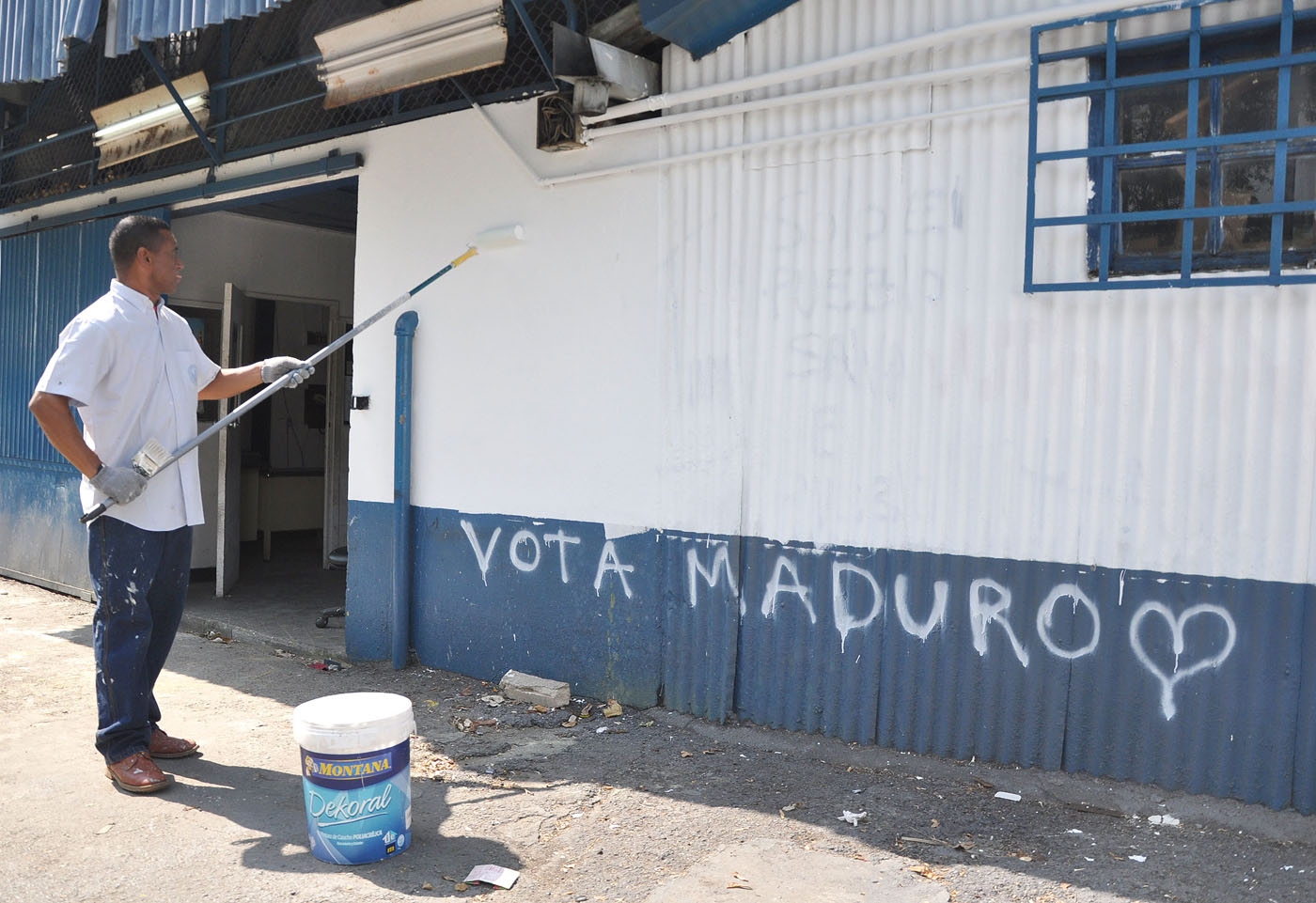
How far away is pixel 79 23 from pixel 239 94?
1.34m

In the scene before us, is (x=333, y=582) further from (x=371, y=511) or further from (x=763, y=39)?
(x=763, y=39)

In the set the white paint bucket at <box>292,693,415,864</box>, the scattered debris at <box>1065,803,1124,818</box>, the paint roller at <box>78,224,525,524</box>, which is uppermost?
the paint roller at <box>78,224,525,524</box>

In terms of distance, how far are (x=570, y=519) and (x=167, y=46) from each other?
211 inches

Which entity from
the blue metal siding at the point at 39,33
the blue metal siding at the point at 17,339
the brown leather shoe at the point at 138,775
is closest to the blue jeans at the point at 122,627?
the brown leather shoe at the point at 138,775

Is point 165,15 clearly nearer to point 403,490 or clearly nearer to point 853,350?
point 403,490

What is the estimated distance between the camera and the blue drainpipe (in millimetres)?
6223

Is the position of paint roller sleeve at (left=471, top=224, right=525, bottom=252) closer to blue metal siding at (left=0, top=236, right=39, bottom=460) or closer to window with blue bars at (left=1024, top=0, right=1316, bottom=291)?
window with blue bars at (left=1024, top=0, right=1316, bottom=291)

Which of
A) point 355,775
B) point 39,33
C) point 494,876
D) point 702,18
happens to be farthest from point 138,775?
point 39,33

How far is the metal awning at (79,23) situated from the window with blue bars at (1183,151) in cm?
391

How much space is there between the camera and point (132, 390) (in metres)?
4.38

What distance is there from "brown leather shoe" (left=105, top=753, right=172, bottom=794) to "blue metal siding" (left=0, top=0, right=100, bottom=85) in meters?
4.56

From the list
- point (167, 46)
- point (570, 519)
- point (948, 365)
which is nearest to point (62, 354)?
point (570, 519)

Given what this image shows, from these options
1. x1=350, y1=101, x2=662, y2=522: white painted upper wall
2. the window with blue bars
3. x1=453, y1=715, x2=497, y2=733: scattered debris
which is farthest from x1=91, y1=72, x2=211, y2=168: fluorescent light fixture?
the window with blue bars

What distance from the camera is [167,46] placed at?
781cm
